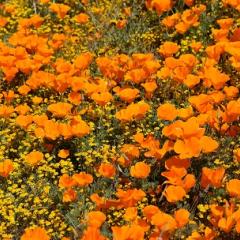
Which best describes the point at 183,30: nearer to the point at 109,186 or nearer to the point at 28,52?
the point at 28,52

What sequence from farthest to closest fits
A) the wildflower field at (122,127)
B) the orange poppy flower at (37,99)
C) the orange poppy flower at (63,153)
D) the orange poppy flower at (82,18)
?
the orange poppy flower at (82,18)
the orange poppy flower at (37,99)
the orange poppy flower at (63,153)
the wildflower field at (122,127)

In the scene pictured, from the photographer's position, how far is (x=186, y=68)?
447 cm

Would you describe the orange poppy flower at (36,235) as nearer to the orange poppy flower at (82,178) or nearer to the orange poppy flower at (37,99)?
the orange poppy flower at (82,178)

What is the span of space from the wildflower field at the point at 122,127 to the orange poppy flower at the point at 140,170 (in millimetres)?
13

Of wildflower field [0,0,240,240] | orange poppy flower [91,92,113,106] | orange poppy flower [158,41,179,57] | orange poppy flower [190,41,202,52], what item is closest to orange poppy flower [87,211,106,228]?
wildflower field [0,0,240,240]

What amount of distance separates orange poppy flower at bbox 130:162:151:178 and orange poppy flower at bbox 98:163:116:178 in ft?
0.38

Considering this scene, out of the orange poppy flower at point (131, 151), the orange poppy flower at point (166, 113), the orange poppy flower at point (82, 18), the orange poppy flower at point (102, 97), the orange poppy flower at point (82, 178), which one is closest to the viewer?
the orange poppy flower at point (82, 178)

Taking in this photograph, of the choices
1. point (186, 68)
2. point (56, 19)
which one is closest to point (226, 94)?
point (186, 68)

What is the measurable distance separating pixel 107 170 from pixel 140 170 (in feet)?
0.64

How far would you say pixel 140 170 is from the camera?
374 cm

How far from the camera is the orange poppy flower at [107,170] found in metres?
3.74

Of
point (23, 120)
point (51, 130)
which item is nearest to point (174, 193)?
point (51, 130)

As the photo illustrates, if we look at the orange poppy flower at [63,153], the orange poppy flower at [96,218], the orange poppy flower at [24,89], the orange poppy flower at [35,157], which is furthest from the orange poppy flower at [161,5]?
the orange poppy flower at [96,218]

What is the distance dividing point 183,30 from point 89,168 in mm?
1584
